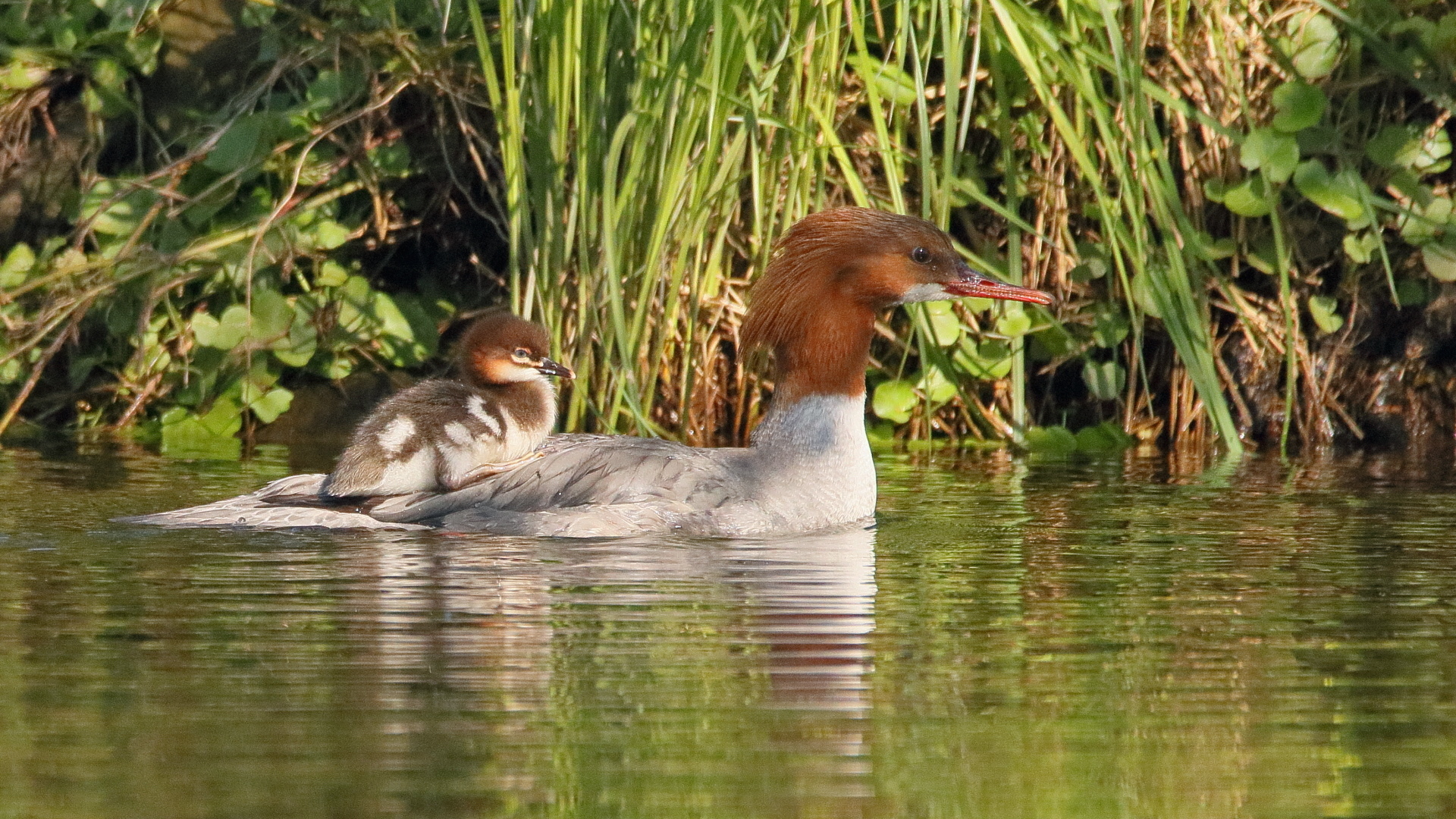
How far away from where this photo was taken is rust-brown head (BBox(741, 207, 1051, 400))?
21.2 ft

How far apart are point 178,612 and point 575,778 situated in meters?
1.63

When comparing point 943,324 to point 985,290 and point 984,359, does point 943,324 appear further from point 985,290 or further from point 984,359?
point 985,290

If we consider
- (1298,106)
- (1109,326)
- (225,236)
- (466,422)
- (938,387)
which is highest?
(1298,106)

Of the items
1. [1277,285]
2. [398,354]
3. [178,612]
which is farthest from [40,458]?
[1277,285]

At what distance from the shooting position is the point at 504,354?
661 cm

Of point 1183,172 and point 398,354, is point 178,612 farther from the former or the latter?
point 1183,172

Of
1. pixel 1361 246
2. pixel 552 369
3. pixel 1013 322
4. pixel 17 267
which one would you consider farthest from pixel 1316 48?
pixel 17 267

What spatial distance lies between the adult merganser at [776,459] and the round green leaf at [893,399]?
1992mm

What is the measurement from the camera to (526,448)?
21.7 feet

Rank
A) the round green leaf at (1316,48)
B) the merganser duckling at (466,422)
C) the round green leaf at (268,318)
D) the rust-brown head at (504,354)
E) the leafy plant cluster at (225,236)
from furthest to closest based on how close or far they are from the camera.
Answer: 1. the round green leaf at (268,318)
2. the leafy plant cluster at (225,236)
3. the round green leaf at (1316,48)
4. the rust-brown head at (504,354)
5. the merganser duckling at (466,422)

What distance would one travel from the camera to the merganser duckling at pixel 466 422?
619 centimetres

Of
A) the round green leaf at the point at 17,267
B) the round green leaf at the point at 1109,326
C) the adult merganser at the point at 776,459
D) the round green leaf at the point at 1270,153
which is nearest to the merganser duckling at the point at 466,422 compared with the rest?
the adult merganser at the point at 776,459

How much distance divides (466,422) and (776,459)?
0.98 metres

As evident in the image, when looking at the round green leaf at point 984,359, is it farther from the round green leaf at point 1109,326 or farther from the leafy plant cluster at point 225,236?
the leafy plant cluster at point 225,236
